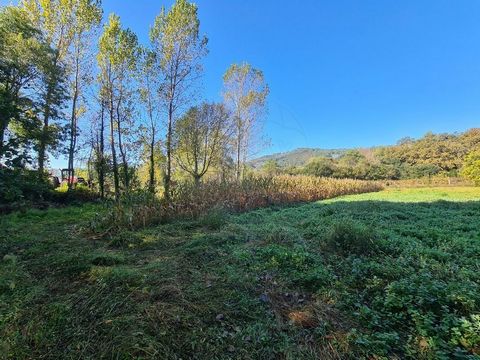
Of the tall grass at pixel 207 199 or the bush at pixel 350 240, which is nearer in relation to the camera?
the bush at pixel 350 240

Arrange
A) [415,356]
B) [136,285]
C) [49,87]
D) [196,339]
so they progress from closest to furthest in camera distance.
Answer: [415,356]
[196,339]
[136,285]
[49,87]

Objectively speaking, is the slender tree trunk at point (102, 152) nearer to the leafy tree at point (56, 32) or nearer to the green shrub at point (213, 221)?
the leafy tree at point (56, 32)

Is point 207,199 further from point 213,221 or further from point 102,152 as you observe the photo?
point 102,152

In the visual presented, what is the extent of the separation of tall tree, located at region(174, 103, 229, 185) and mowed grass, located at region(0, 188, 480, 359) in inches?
589

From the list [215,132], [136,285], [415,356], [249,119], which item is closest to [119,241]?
[136,285]

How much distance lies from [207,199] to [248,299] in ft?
18.6

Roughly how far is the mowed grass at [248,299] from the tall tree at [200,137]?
49.1 feet

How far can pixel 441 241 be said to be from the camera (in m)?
4.49

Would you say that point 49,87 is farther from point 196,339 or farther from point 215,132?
point 196,339

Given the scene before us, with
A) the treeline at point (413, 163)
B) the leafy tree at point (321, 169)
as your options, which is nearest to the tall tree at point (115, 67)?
the treeline at point (413, 163)

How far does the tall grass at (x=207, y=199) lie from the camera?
5.81m

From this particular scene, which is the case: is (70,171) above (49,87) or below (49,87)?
below

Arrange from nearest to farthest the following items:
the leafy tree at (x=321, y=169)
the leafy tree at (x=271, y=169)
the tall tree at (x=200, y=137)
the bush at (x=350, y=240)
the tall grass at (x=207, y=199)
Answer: the bush at (x=350, y=240), the tall grass at (x=207, y=199), the leafy tree at (x=271, y=169), the tall tree at (x=200, y=137), the leafy tree at (x=321, y=169)

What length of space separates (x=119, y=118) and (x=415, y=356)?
17.1 m
